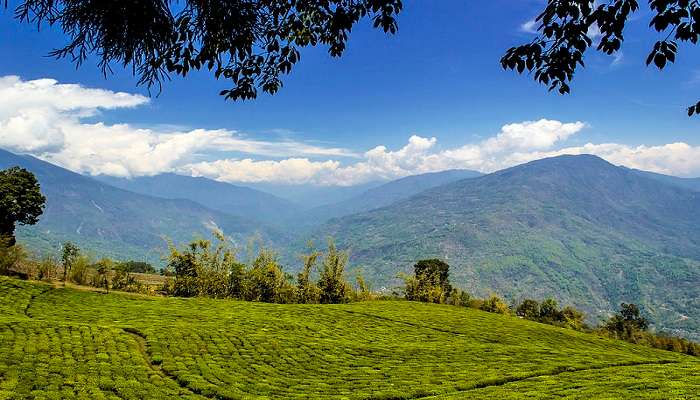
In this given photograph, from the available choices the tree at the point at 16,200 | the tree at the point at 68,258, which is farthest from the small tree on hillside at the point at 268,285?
the tree at the point at 16,200

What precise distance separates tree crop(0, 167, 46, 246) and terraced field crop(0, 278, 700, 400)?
645 inches

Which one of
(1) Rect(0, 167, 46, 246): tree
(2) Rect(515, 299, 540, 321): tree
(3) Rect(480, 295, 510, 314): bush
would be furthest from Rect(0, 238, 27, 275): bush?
(2) Rect(515, 299, 540, 321): tree

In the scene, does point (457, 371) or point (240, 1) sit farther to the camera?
point (457, 371)

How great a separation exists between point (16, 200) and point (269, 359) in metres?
36.9

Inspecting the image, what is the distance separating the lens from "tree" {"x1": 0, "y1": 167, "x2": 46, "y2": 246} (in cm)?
4003

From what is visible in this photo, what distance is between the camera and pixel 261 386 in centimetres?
1502

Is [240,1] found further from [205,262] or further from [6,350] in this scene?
[205,262]

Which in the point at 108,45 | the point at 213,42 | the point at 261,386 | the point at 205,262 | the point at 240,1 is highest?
the point at 240,1

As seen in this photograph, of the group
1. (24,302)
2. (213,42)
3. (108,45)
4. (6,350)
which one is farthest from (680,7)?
(24,302)

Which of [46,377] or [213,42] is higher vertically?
[213,42]

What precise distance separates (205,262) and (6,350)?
96.4 ft

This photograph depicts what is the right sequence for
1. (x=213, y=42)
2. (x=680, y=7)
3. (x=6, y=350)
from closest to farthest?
(x=680, y=7), (x=213, y=42), (x=6, y=350)

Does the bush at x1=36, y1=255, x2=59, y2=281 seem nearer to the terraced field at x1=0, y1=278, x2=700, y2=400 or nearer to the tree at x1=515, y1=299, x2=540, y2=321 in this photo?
the terraced field at x1=0, y1=278, x2=700, y2=400

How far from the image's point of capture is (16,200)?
4084cm
